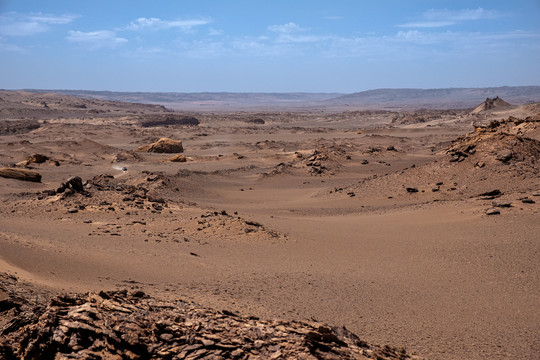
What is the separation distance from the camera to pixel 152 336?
15.1 ft

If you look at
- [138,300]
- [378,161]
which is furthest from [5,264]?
[378,161]

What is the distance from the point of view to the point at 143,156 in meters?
32.9

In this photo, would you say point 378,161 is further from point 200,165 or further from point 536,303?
point 536,303

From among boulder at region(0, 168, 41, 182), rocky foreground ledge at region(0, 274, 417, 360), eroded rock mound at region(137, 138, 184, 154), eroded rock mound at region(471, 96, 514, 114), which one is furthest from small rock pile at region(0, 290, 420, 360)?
eroded rock mound at region(471, 96, 514, 114)

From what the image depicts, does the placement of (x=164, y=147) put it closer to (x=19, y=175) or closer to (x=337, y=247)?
(x=19, y=175)

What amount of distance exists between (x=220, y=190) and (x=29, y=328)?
16959 mm

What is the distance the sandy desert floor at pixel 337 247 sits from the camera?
6.89 meters

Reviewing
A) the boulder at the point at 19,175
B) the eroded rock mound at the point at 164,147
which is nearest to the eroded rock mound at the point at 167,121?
the eroded rock mound at the point at 164,147

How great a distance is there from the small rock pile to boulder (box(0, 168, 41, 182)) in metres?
17.7

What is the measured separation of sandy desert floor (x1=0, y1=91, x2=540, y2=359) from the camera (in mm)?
6891

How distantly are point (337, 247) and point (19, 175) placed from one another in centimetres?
1545

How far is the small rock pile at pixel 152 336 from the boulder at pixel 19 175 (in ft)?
58.0

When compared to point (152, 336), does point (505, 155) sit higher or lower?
higher

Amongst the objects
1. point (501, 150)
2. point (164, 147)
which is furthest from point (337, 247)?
point (164, 147)
